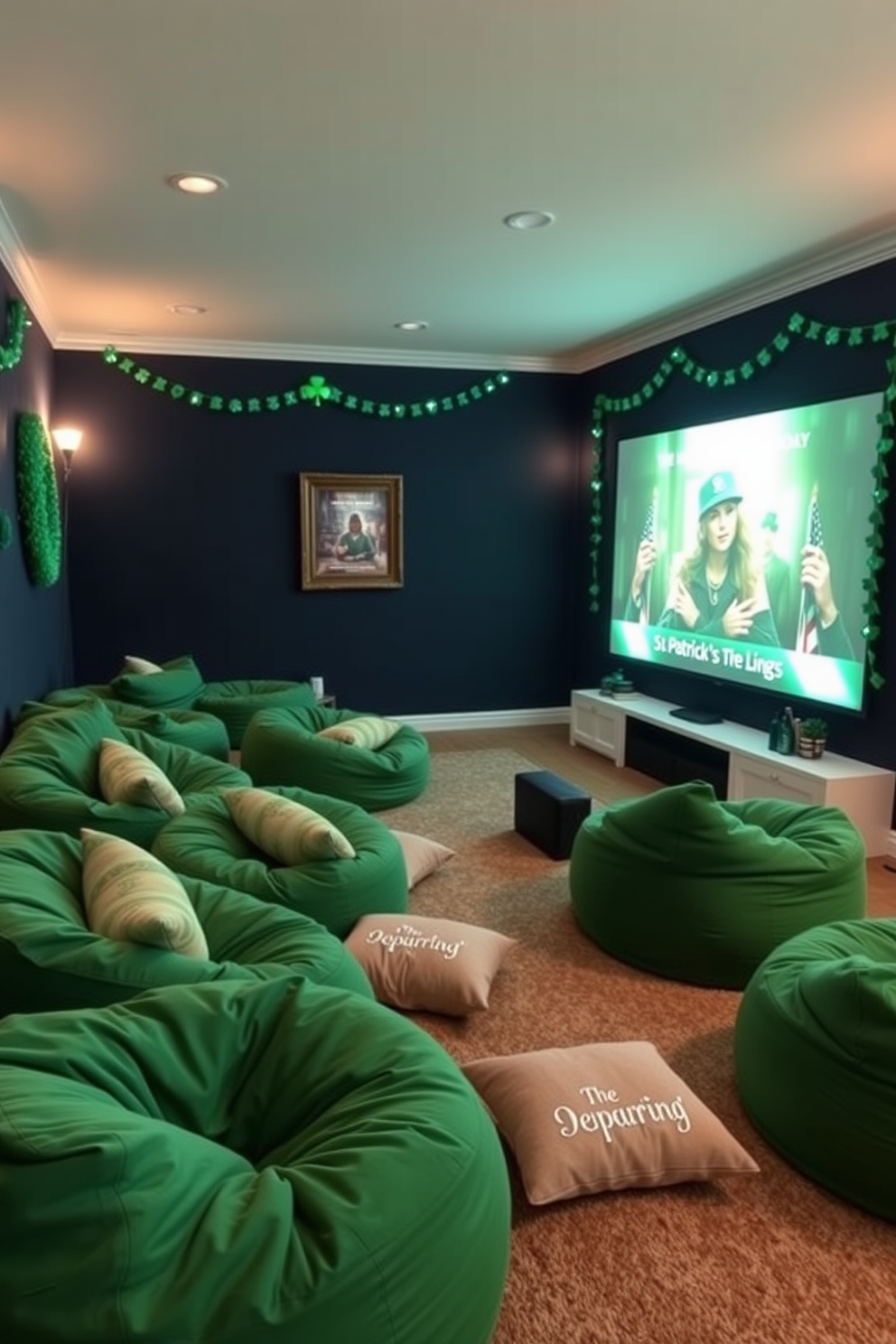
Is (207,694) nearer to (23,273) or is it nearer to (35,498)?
(35,498)

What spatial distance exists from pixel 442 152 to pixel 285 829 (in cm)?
238

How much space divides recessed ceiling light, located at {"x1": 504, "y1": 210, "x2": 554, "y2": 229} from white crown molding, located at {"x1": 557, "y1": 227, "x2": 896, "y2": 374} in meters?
1.39

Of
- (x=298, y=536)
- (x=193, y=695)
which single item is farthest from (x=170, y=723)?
(x=298, y=536)

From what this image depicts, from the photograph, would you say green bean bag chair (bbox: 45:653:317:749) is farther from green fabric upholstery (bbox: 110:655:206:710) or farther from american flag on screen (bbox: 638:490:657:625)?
american flag on screen (bbox: 638:490:657:625)

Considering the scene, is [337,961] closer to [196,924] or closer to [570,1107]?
[196,924]

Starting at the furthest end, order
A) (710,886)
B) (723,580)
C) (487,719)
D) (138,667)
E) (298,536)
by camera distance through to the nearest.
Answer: (487,719) → (298,536) → (138,667) → (723,580) → (710,886)

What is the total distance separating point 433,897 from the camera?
3.62 meters

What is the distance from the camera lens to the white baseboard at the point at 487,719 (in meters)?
6.91

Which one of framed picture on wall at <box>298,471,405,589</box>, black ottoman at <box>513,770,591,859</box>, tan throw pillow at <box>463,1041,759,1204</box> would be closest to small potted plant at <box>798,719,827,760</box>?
black ottoman at <box>513,770,591,859</box>

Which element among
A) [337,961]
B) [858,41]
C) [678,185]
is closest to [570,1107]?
[337,961]

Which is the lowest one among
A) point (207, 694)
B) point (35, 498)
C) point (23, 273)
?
point (207, 694)

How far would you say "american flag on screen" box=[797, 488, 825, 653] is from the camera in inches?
175

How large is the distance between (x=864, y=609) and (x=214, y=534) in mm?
4231

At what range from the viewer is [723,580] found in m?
5.13
